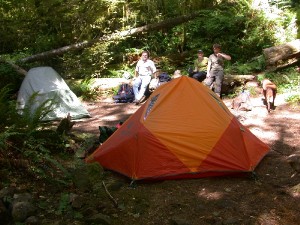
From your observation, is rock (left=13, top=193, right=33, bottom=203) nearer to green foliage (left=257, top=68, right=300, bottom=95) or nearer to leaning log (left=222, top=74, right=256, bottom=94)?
leaning log (left=222, top=74, right=256, bottom=94)

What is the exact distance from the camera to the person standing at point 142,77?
1097 centimetres

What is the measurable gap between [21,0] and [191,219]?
38.3ft

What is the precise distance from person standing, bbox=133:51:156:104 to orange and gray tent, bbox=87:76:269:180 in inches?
203

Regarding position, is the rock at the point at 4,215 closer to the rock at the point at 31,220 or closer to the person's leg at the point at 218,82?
the rock at the point at 31,220

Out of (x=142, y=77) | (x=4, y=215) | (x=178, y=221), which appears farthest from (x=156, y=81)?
(x=4, y=215)

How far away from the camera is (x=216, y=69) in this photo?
9.95 m

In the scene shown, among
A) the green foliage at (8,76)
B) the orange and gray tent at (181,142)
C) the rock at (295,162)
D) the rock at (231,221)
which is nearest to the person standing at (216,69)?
the orange and gray tent at (181,142)

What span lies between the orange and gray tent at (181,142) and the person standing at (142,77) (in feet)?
16.9

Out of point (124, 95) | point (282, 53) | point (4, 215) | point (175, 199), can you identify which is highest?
point (4, 215)

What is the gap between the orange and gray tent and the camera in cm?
510

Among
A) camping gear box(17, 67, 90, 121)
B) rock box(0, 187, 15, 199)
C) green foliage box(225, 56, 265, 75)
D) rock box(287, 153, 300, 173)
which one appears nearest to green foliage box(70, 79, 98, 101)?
camping gear box(17, 67, 90, 121)

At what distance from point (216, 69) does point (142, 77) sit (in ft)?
8.08

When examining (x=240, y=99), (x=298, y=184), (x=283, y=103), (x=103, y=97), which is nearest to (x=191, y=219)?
(x=298, y=184)

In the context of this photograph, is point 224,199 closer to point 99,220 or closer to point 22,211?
point 99,220
